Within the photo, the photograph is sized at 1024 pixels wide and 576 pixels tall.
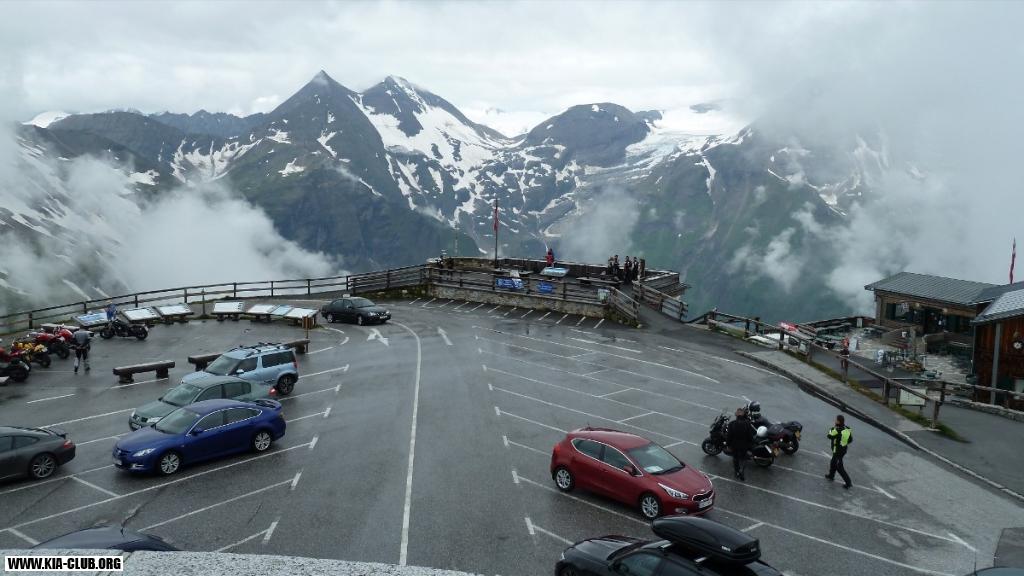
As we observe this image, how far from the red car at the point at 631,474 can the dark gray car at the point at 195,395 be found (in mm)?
10687

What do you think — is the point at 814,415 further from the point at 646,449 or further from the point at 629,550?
the point at 629,550

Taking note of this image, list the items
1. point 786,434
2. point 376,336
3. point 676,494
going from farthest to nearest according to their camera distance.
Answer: point 376,336 → point 786,434 → point 676,494

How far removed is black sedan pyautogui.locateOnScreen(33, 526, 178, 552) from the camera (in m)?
10.9

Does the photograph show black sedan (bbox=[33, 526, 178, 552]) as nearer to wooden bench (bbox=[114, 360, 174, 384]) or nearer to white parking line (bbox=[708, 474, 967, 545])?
white parking line (bbox=[708, 474, 967, 545])

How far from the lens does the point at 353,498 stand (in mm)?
16844

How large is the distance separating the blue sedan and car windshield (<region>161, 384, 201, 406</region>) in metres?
1.69

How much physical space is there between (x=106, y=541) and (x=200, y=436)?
8022 millimetres

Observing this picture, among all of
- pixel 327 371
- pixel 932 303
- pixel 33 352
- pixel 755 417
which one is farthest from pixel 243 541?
pixel 932 303

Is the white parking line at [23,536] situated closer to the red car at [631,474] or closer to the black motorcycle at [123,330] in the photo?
the red car at [631,474]

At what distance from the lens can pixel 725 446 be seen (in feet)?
66.5

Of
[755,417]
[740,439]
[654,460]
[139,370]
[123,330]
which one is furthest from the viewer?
[123,330]

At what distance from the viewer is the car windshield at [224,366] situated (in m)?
25.3

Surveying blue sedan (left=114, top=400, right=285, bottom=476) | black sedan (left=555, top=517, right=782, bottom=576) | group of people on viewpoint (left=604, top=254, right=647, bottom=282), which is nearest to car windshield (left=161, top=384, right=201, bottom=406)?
blue sedan (left=114, top=400, right=285, bottom=476)

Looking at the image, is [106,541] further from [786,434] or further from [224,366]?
[786,434]
